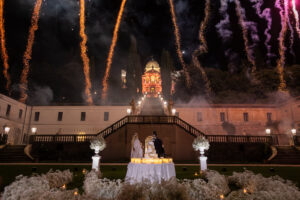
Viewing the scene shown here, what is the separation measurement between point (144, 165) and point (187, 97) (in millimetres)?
45393

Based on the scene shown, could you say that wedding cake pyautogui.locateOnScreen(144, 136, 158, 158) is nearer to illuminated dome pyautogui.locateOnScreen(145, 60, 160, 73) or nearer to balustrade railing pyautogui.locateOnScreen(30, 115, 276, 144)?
balustrade railing pyautogui.locateOnScreen(30, 115, 276, 144)

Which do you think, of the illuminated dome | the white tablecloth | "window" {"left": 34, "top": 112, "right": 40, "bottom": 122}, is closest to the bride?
the white tablecloth

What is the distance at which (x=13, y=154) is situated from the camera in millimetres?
21984

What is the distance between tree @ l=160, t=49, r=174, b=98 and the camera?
59.7 metres

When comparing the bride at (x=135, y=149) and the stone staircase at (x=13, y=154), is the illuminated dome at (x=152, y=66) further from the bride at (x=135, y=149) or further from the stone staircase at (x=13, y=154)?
the bride at (x=135, y=149)

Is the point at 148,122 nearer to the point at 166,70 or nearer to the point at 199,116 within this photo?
the point at 199,116

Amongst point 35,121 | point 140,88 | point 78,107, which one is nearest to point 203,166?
point 78,107

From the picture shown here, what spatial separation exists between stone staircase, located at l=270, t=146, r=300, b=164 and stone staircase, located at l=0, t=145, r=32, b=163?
963 inches

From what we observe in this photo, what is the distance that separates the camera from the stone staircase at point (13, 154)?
20.9m

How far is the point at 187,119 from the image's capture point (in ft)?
127

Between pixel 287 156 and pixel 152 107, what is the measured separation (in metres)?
20.4

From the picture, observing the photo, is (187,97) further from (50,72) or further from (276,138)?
(50,72)

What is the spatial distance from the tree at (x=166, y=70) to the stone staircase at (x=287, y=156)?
117ft

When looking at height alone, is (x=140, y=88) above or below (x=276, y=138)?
above
